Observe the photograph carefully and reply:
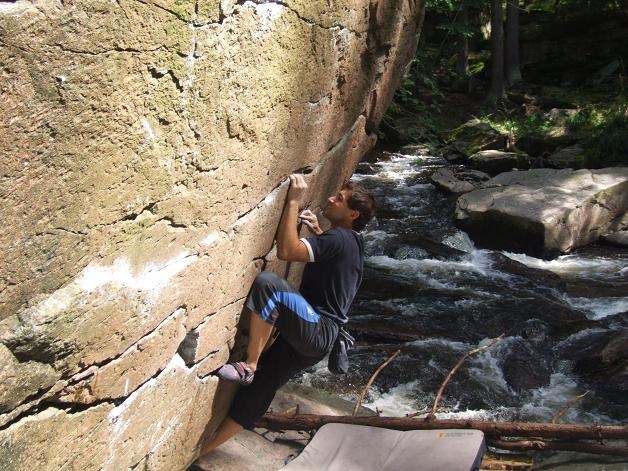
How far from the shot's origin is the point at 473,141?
13141 millimetres

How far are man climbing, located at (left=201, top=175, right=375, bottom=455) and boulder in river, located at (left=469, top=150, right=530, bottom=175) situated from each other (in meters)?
8.72

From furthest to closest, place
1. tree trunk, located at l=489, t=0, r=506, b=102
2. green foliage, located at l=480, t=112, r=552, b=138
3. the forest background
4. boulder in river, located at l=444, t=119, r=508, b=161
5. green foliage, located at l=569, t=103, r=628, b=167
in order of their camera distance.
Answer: tree trunk, located at l=489, t=0, r=506, b=102, the forest background, green foliage, located at l=480, t=112, r=552, b=138, boulder in river, located at l=444, t=119, r=508, b=161, green foliage, located at l=569, t=103, r=628, b=167

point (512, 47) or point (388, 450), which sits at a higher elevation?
point (512, 47)

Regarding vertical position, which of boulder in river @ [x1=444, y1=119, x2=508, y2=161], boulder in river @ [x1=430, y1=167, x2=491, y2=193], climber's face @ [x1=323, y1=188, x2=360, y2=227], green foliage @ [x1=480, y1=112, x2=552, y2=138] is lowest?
boulder in river @ [x1=430, y1=167, x2=491, y2=193]

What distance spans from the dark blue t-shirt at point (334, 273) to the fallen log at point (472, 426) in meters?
0.66

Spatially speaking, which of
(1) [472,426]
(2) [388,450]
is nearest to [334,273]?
(2) [388,450]

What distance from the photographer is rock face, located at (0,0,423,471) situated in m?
1.83

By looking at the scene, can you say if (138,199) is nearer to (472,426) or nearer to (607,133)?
(472,426)

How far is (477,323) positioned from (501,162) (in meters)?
6.28

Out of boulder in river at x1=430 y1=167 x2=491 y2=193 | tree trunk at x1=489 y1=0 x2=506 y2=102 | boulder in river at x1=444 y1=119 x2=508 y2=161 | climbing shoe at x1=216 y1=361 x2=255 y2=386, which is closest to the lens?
climbing shoe at x1=216 y1=361 x2=255 y2=386

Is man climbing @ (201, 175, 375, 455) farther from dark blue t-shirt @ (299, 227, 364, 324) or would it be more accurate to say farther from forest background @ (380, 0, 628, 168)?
forest background @ (380, 0, 628, 168)

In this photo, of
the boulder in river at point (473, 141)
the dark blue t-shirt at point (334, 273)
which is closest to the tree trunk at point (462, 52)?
the boulder in river at point (473, 141)

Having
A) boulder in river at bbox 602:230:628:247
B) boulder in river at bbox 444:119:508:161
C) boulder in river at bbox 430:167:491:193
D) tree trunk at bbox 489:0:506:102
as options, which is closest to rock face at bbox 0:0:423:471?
boulder in river at bbox 602:230:628:247

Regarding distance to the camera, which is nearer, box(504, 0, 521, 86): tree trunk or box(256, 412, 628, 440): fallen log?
box(256, 412, 628, 440): fallen log
